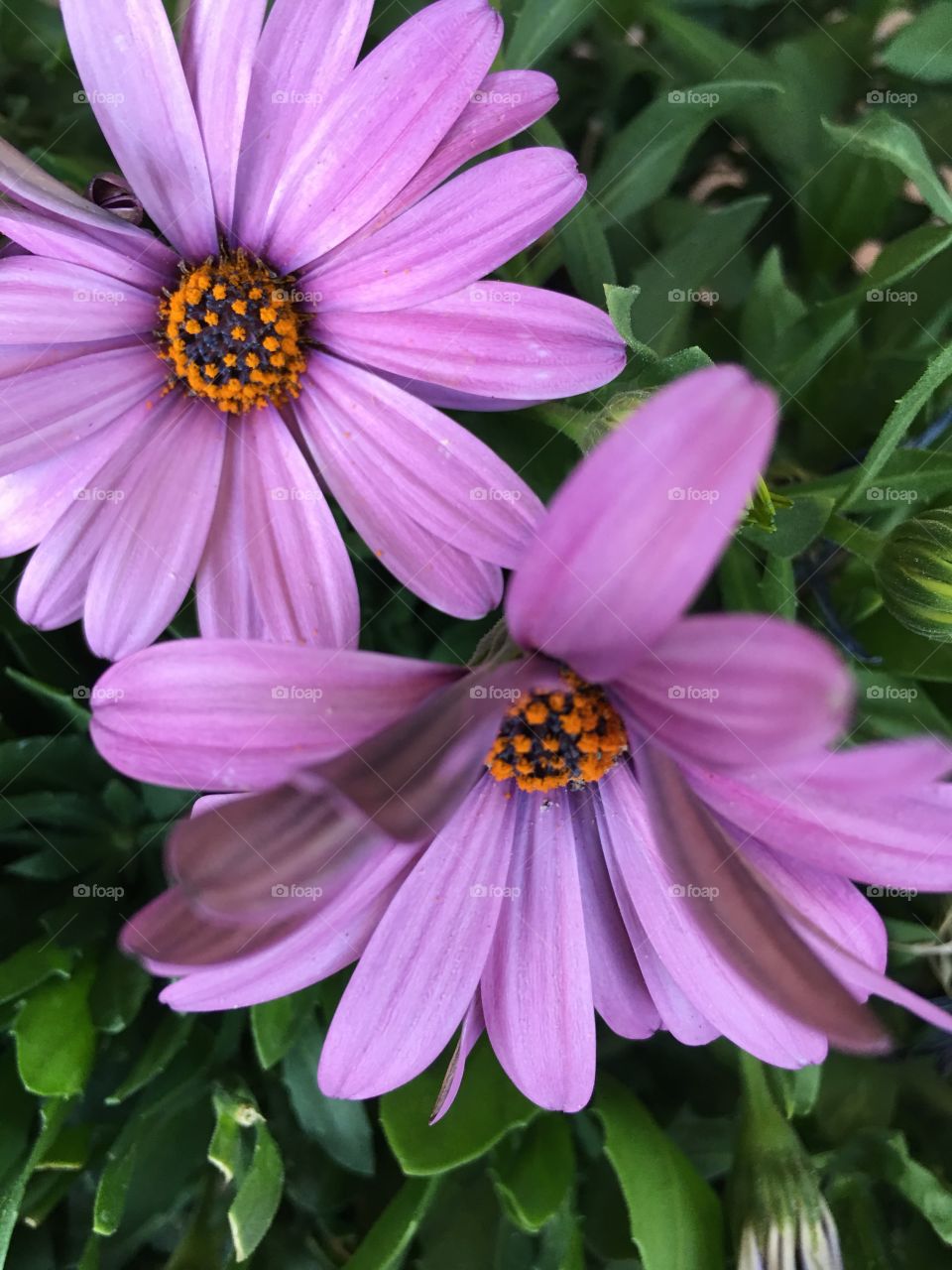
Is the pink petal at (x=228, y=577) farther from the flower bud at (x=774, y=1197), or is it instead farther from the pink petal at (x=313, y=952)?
the flower bud at (x=774, y=1197)

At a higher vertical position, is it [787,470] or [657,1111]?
[787,470]

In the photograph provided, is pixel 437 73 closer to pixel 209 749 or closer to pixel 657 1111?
pixel 209 749

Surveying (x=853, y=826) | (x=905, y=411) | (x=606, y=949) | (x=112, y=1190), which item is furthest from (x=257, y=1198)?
(x=905, y=411)

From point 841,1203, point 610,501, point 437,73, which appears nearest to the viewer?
point 610,501

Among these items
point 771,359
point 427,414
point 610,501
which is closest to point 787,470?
point 771,359

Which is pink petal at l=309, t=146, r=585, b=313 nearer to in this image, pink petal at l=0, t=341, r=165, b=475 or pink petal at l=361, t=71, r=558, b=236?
pink petal at l=361, t=71, r=558, b=236

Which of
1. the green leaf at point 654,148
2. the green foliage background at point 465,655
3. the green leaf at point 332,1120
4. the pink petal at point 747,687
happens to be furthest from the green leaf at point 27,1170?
the green leaf at point 654,148

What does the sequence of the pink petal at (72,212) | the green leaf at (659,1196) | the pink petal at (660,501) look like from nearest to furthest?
1. the pink petal at (660,501)
2. the pink petal at (72,212)
3. the green leaf at (659,1196)

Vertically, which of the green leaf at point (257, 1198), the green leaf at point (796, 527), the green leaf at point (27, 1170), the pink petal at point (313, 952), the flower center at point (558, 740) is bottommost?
A: the green leaf at point (27, 1170)
